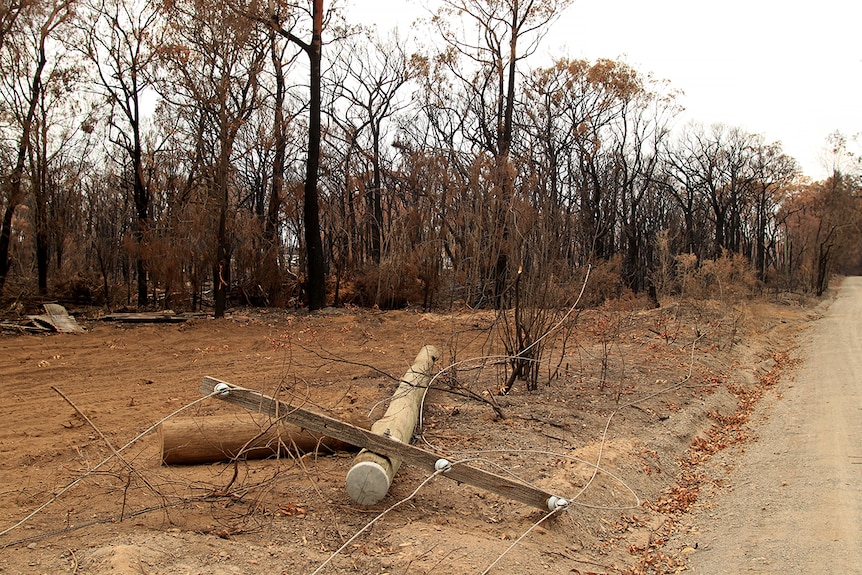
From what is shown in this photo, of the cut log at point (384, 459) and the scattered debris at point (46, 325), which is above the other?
the scattered debris at point (46, 325)

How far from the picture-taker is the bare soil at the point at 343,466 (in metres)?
4.43

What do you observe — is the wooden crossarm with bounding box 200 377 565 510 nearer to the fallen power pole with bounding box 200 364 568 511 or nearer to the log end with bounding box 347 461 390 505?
the fallen power pole with bounding box 200 364 568 511

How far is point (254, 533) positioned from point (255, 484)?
0.69m

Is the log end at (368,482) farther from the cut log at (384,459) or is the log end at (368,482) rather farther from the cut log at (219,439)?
the cut log at (219,439)

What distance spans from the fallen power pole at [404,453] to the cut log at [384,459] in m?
0.14

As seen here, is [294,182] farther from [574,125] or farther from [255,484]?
[255,484]

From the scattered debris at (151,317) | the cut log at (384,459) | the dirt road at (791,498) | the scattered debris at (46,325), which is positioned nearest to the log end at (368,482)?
the cut log at (384,459)

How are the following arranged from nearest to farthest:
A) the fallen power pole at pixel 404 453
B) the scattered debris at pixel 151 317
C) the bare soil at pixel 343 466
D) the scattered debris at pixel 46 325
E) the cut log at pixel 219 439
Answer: the bare soil at pixel 343 466, the fallen power pole at pixel 404 453, the cut log at pixel 219 439, the scattered debris at pixel 46 325, the scattered debris at pixel 151 317

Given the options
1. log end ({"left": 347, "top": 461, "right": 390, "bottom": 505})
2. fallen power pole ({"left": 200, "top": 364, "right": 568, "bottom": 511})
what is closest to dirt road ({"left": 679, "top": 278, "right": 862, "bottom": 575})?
fallen power pole ({"left": 200, "top": 364, "right": 568, "bottom": 511})

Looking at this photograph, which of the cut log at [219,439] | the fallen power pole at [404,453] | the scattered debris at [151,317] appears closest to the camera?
the fallen power pole at [404,453]

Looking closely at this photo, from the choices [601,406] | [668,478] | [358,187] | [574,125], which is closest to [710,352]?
[601,406]

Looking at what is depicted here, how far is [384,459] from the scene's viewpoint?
17.3 feet

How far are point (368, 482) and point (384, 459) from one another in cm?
27

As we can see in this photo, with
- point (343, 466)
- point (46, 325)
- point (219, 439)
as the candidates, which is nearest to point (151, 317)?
point (46, 325)
